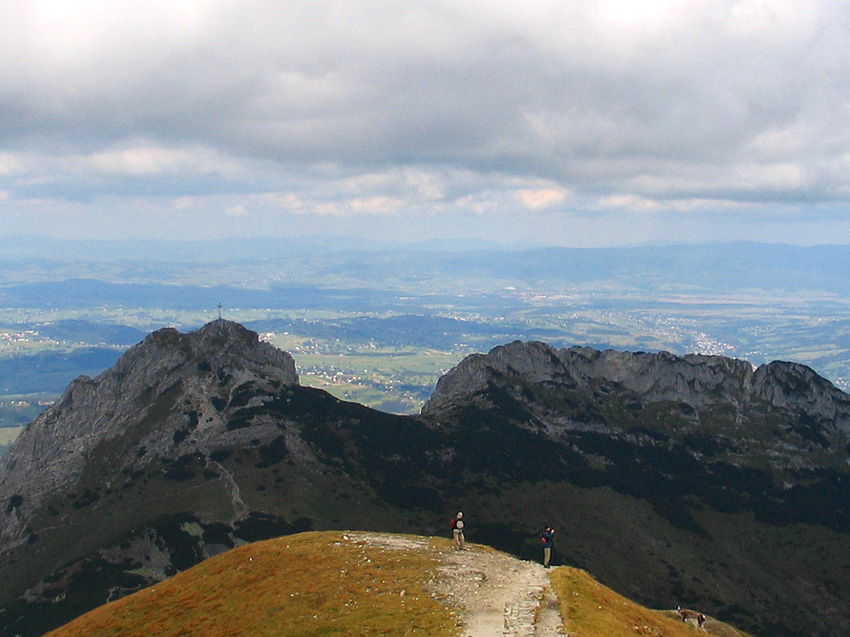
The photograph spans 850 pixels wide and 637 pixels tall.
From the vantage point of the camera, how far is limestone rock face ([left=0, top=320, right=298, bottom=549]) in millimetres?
157375

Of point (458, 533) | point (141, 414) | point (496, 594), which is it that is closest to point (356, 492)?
point (141, 414)

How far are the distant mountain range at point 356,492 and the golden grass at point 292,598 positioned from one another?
5314 centimetres

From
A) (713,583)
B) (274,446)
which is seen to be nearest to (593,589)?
(713,583)

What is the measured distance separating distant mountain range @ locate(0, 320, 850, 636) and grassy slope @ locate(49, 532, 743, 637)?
176 ft

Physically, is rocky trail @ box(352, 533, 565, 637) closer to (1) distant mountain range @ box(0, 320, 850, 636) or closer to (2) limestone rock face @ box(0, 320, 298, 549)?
(1) distant mountain range @ box(0, 320, 850, 636)

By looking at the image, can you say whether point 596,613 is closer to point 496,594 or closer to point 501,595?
point 501,595

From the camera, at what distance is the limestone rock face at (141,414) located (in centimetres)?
15738

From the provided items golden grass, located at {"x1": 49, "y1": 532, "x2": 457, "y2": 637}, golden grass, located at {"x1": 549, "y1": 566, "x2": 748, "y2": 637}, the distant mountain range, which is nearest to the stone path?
golden grass, located at {"x1": 549, "y1": 566, "x2": 748, "y2": 637}

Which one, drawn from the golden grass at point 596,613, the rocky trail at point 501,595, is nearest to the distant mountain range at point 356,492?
the rocky trail at point 501,595

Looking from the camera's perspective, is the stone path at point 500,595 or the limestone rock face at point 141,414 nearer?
the stone path at point 500,595

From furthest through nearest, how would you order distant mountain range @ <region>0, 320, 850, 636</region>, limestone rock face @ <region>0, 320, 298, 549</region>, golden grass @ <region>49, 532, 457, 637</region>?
limestone rock face @ <region>0, 320, 298, 549</region> < distant mountain range @ <region>0, 320, 850, 636</region> < golden grass @ <region>49, 532, 457, 637</region>

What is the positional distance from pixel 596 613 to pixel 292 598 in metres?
23.3

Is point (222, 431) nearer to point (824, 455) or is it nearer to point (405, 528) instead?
point (405, 528)

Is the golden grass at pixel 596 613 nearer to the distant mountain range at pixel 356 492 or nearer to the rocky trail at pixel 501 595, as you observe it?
the rocky trail at pixel 501 595
